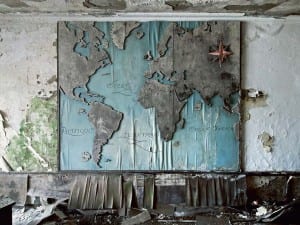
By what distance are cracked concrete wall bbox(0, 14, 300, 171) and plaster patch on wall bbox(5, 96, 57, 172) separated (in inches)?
3.3

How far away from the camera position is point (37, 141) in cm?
410

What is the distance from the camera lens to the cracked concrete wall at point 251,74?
13.3ft

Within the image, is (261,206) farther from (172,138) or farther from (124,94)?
(124,94)

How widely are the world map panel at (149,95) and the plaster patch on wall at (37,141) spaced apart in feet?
0.40

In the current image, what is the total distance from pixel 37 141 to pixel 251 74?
8.47ft

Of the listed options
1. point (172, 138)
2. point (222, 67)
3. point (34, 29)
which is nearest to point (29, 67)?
point (34, 29)

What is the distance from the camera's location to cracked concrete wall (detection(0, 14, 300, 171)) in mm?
4047

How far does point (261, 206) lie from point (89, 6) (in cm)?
287

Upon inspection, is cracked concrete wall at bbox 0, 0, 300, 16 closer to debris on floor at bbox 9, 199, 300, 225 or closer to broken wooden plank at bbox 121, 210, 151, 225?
debris on floor at bbox 9, 199, 300, 225

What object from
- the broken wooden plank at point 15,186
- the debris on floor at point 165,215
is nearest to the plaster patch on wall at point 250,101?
the debris on floor at point 165,215

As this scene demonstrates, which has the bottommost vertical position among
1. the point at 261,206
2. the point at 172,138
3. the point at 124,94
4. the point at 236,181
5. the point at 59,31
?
the point at 261,206

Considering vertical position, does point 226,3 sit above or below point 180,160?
above

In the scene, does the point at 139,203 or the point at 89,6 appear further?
the point at 139,203

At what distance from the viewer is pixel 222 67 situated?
402 cm
